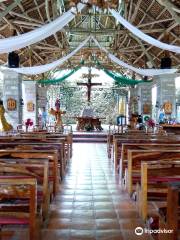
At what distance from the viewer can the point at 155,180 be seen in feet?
13.4

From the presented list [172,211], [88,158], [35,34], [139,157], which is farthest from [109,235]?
[88,158]

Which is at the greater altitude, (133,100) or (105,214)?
(133,100)

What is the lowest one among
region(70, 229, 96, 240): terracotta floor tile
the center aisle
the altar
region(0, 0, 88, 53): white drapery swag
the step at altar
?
the step at altar

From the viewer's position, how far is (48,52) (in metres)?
16.9

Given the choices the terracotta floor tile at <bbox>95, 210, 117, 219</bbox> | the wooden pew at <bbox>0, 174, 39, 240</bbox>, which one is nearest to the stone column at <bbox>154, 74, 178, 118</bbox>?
the terracotta floor tile at <bbox>95, 210, 117, 219</bbox>

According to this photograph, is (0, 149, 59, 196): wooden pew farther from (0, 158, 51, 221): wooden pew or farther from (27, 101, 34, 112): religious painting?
(27, 101, 34, 112): religious painting

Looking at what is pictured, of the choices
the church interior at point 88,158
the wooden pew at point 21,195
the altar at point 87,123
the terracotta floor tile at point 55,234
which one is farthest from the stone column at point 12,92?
the wooden pew at point 21,195

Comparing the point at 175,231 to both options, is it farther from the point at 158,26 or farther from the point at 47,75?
the point at 47,75

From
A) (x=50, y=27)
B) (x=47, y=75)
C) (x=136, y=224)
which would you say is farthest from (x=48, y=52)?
Result: (x=136, y=224)

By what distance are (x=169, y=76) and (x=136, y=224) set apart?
42.1 ft

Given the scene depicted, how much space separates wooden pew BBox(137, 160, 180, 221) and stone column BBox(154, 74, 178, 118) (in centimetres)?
1181

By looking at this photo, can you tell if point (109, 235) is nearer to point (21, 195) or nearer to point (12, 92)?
point (21, 195)

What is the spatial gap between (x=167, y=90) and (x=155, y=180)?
474 inches

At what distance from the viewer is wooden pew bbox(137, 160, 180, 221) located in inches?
143
